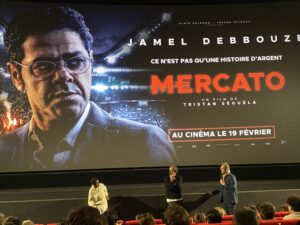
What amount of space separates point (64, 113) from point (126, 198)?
6.77 feet

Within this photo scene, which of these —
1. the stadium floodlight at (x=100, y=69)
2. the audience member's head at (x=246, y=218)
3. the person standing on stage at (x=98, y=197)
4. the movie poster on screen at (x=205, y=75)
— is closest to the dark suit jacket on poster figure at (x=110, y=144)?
the movie poster on screen at (x=205, y=75)

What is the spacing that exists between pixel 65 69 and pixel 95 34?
0.94m

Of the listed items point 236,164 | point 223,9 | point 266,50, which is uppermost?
point 223,9

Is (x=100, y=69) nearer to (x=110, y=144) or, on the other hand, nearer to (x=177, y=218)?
(x=110, y=144)

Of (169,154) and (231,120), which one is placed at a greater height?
(231,120)

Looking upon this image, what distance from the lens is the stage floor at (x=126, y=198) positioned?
783 cm

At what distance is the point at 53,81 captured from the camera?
8305mm

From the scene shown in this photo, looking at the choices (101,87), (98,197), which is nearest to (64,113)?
(101,87)

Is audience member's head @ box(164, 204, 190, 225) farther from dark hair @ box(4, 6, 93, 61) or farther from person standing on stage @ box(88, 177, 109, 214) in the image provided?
dark hair @ box(4, 6, 93, 61)

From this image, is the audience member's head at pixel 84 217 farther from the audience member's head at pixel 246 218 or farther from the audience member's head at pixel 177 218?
the audience member's head at pixel 246 218

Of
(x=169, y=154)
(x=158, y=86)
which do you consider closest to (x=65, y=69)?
(x=158, y=86)

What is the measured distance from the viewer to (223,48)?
861 centimetres

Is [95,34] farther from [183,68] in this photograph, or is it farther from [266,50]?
[266,50]

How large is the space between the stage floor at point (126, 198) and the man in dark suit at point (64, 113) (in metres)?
0.53
